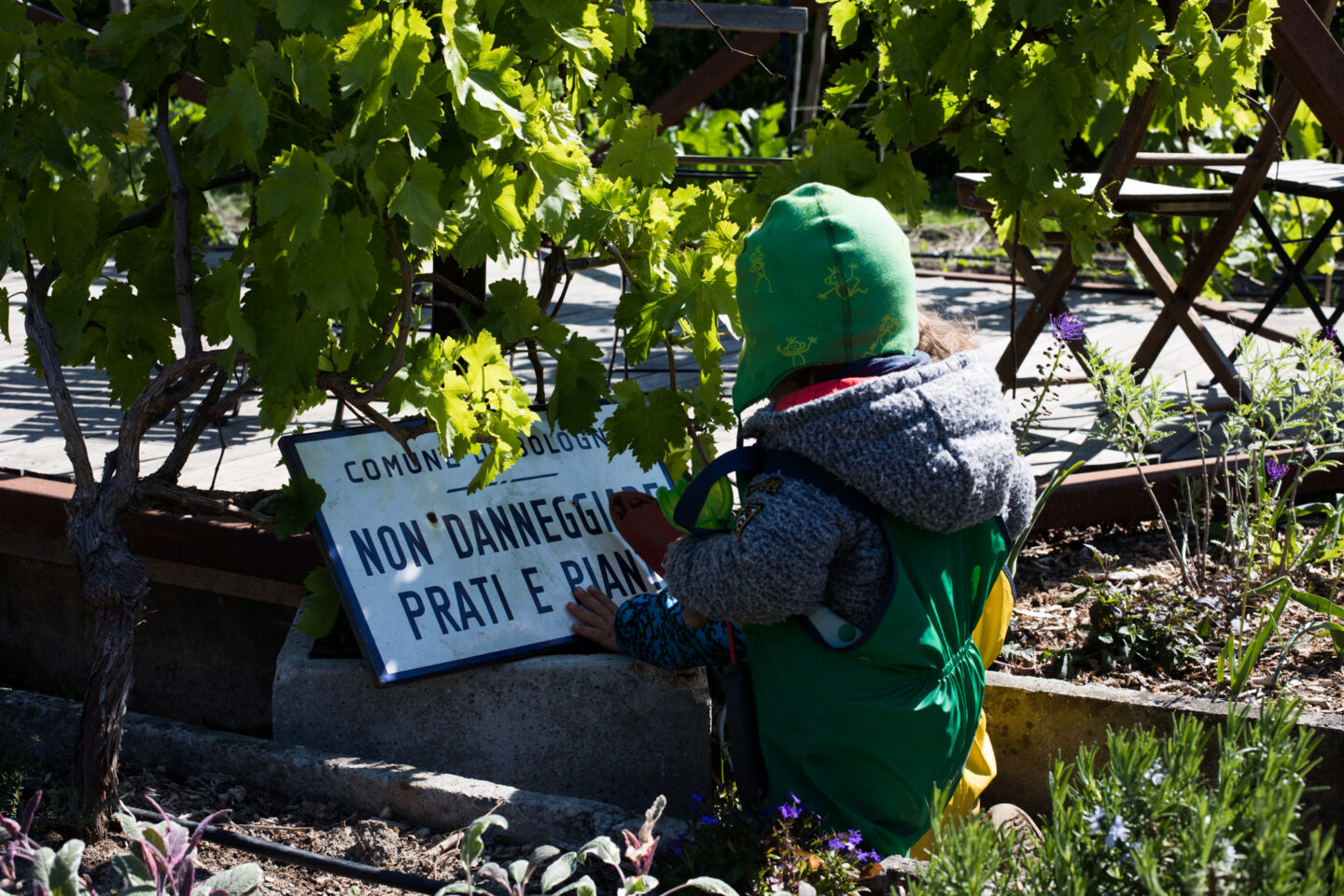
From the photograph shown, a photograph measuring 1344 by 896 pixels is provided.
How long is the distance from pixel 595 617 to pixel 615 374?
281 cm

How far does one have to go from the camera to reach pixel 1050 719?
94.2 inches

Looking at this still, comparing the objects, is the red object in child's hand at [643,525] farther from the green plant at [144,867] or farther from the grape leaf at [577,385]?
the green plant at [144,867]

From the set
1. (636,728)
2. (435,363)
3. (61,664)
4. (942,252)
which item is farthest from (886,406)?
(942,252)

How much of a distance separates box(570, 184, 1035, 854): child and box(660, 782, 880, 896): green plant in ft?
0.46

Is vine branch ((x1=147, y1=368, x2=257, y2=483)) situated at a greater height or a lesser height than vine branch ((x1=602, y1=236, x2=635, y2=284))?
lesser

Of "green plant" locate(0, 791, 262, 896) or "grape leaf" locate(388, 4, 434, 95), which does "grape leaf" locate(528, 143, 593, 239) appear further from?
"green plant" locate(0, 791, 262, 896)

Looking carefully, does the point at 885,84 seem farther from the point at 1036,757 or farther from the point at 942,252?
the point at 942,252

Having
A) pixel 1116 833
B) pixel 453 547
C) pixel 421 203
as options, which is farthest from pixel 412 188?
pixel 1116 833

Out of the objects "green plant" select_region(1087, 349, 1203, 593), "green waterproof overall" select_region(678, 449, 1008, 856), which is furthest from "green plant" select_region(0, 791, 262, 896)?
"green plant" select_region(1087, 349, 1203, 593)

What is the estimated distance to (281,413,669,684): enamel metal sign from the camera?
2.44m

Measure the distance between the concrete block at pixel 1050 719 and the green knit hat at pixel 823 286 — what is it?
0.88 metres

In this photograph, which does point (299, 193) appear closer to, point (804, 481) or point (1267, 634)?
point (804, 481)

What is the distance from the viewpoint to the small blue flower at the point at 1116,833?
1325 millimetres

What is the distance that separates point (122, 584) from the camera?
2.07 metres
